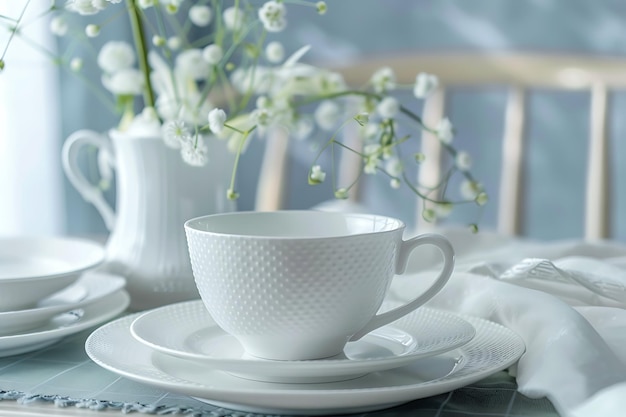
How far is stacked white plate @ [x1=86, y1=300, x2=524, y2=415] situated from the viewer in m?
0.47

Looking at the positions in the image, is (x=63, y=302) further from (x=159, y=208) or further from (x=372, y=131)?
(x=372, y=131)

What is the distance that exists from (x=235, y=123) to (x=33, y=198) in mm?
1472

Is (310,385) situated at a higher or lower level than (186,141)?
lower

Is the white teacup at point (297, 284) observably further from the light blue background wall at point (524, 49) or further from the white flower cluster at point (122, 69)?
the light blue background wall at point (524, 49)

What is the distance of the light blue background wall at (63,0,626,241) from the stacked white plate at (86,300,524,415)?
1.75 metres

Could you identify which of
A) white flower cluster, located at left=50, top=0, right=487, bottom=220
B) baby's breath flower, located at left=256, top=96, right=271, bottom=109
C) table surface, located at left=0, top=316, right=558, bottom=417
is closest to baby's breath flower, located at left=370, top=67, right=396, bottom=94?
white flower cluster, located at left=50, top=0, right=487, bottom=220

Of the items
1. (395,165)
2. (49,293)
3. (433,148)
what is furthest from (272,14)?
(433,148)

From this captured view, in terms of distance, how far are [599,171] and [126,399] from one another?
3.70 ft

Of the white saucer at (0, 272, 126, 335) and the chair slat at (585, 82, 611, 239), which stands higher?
the chair slat at (585, 82, 611, 239)

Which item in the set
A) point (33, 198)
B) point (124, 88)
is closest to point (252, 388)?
point (124, 88)

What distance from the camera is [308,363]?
487mm

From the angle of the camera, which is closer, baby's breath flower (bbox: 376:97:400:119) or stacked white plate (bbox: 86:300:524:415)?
stacked white plate (bbox: 86:300:524:415)

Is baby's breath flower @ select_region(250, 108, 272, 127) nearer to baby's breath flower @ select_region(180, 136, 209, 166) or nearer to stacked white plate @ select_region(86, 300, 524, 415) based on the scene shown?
baby's breath flower @ select_region(180, 136, 209, 166)

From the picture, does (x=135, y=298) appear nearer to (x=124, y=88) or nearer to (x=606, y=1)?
(x=124, y=88)
